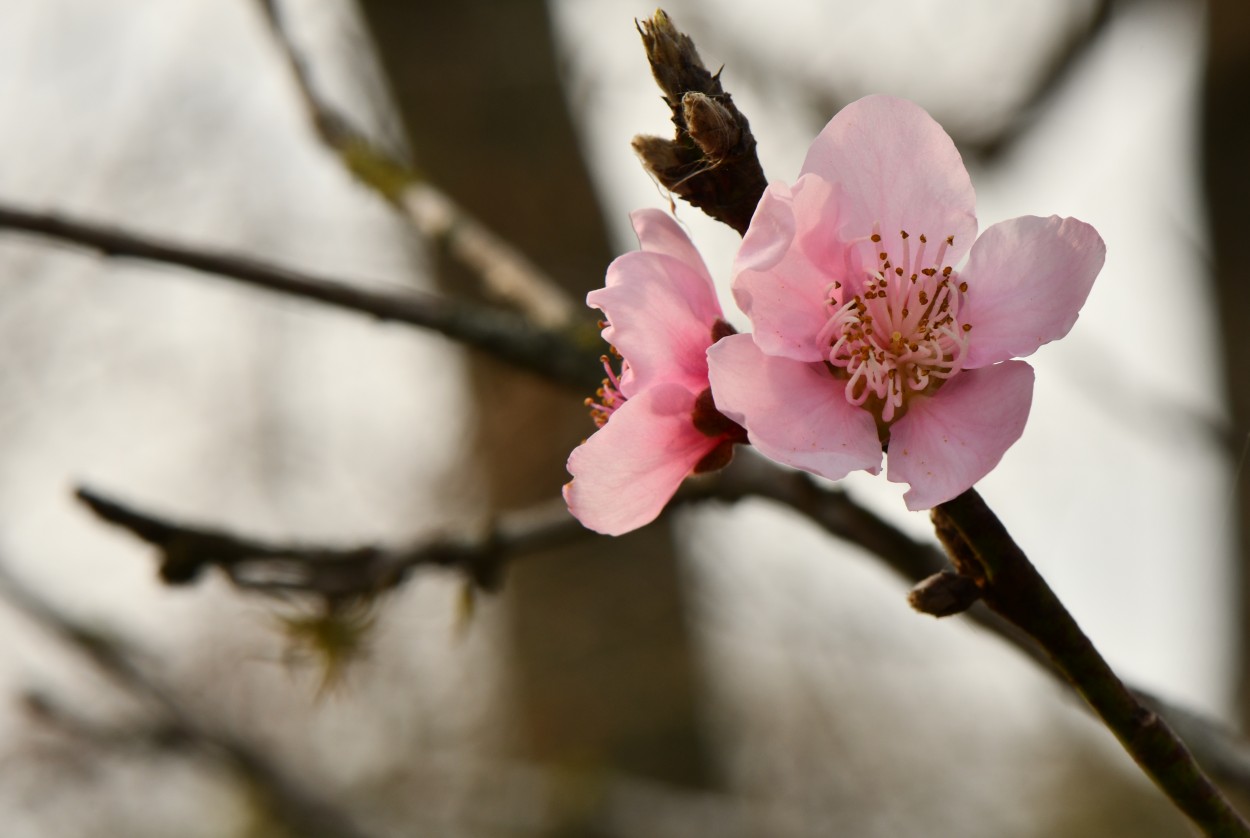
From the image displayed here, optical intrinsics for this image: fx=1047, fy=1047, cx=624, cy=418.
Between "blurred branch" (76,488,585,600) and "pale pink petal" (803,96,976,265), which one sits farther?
"blurred branch" (76,488,585,600)

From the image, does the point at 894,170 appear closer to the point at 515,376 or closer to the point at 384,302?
the point at 384,302

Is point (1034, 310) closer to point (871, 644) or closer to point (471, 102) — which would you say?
point (471, 102)

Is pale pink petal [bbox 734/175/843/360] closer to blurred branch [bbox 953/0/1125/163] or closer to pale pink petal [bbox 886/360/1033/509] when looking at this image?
pale pink petal [bbox 886/360/1033/509]

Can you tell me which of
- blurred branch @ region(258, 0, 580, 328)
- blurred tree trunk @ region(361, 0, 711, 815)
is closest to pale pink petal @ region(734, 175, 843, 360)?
blurred branch @ region(258, 0, 580, 328)

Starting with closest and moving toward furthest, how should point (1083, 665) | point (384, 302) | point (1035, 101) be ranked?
point (1083, 665)
point (384, 302)
point (1035, 101)

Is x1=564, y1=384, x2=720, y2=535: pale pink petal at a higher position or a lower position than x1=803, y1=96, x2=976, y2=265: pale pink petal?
lower

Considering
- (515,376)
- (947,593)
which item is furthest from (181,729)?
(947,593)
